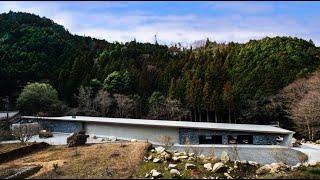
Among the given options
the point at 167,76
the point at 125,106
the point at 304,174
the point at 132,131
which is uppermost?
the point at 167,76

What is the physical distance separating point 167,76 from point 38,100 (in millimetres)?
14667

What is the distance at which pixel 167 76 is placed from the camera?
149 feet

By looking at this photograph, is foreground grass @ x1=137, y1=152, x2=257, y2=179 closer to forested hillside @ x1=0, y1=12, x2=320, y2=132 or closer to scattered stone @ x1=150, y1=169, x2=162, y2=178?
scattered stone @ x1=150, y1=169, x2=162, y2=178

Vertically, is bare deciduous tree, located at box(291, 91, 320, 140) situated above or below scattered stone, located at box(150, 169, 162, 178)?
above

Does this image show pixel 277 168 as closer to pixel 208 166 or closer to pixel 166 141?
pixel 208 166

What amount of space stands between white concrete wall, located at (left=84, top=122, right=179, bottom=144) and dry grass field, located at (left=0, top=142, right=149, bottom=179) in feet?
15.1

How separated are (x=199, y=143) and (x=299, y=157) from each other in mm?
7822

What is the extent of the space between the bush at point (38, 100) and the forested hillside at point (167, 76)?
10.3ft

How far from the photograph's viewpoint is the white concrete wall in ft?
102

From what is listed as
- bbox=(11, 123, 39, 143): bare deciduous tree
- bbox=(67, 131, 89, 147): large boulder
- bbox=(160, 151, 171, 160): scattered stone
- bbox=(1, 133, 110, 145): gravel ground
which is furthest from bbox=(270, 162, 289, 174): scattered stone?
bbox=(11, 123, 39, 143): bare deciduous tree

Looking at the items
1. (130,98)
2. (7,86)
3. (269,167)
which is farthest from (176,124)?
(7,86)

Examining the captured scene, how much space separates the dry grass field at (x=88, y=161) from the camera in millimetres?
19312

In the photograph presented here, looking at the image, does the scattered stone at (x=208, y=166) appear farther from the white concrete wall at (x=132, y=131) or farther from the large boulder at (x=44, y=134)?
the large boulder at (x=44, y=134)

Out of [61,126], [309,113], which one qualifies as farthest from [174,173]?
[61,126]
